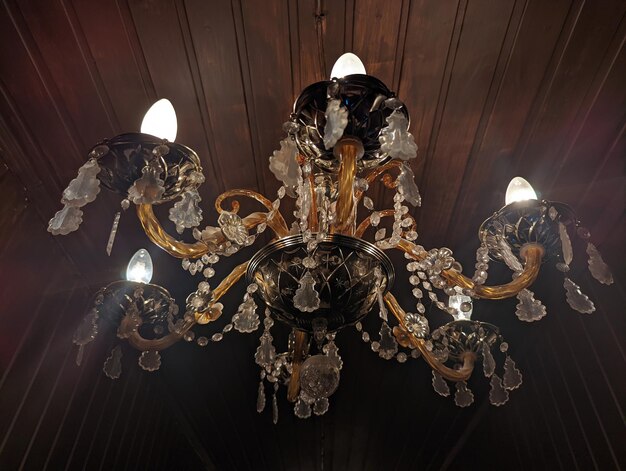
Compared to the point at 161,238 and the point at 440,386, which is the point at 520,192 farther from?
the point at 161,238

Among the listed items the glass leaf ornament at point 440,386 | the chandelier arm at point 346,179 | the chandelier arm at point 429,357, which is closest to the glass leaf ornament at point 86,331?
the chandelier arm at point 346,179

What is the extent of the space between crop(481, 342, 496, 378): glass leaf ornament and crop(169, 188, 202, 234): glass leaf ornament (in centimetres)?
76

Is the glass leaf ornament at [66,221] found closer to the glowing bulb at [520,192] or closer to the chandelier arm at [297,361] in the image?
the chandelier arm at [297,361]

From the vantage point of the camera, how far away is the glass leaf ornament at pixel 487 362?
3.62 feet

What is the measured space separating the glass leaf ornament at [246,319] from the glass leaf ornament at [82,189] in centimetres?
40

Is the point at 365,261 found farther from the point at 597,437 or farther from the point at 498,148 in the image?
the point at 597,437

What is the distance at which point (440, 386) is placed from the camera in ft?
4.10

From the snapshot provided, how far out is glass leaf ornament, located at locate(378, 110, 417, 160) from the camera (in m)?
0.86

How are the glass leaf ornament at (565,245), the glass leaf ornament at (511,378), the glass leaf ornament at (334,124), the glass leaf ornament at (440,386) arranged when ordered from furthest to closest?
the glass leaf ornament at (440,386) < the glass leaf ornament at (511,378) < the glass leaf ornament at (565,245) < the glass leaf ornament at (334,124)

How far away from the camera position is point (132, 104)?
4.71ft

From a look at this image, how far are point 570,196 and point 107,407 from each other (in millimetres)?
1962

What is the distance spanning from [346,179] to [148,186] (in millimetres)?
401

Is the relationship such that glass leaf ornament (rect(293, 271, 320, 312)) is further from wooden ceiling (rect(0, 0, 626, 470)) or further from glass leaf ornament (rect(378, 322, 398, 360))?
wooden ceiling (rect(0, 0, 626, 470))

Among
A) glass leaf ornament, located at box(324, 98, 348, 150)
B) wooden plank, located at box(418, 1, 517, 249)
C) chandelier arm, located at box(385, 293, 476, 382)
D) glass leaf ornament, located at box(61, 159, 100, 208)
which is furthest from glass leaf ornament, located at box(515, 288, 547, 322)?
glass leaf ornament, located at box(61, 159, 100, 208)
